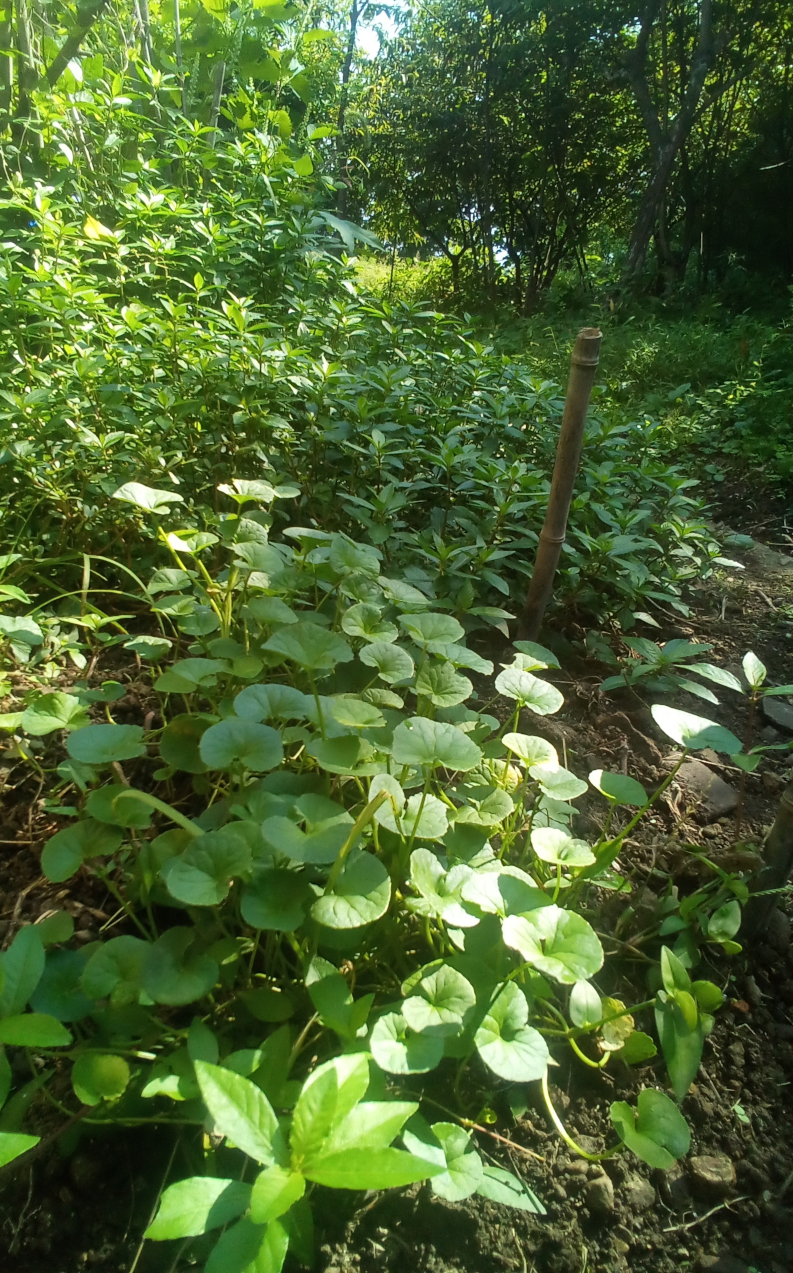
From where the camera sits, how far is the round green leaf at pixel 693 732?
3.30ft

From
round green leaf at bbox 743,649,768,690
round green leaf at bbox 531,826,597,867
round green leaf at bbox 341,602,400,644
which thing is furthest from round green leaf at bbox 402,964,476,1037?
round green leaf at bbox 743,649,768,690

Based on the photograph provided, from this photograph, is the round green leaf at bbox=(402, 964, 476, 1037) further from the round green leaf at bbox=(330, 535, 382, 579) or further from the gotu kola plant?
the round green leaf at bbox=(330, 535, 382, 579)

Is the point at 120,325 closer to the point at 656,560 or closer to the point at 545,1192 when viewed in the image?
the point at 656,560

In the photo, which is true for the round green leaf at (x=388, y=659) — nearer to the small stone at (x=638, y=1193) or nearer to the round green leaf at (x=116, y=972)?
the round green leaf at (x=116, y=972)

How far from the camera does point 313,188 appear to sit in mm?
3582

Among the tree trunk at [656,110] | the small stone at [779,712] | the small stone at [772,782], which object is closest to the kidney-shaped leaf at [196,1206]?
the small stone at [772,782]

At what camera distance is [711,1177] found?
0.85 m

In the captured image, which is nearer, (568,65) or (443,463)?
(443,463)

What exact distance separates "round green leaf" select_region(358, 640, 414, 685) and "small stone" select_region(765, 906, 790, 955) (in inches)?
27.8

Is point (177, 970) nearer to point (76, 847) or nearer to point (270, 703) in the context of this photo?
point (76, 847)

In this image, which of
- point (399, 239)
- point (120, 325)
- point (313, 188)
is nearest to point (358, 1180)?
point (120, 325)

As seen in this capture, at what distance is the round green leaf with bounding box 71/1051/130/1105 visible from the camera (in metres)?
0.73

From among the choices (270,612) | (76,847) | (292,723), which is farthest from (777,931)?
(76,847)

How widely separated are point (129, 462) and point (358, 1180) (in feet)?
5.31
